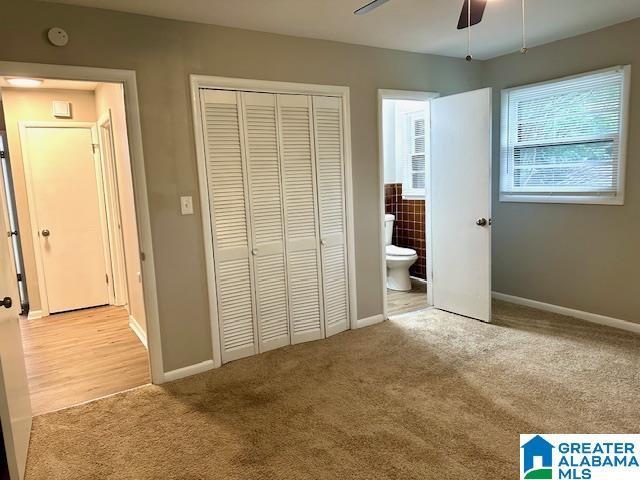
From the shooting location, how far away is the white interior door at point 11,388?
1.88m

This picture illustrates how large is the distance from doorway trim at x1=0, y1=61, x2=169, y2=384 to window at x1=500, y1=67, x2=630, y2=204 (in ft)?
11.3

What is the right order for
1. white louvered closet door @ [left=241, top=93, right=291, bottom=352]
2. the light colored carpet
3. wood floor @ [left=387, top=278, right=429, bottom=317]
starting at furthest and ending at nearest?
wood floor @ [left=387, top=278, right=429, bottom=317] → white louvered closet door @ [left=241, top=93, right=291, bottom=352] → the light colored carpet

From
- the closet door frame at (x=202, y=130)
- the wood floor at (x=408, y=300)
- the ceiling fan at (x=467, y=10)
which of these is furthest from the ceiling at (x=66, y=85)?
the wood floor at (x=408, y=300)

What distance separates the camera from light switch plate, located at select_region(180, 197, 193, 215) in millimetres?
3002

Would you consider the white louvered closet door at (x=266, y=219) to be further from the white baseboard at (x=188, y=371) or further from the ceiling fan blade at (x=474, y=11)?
the ceiling fan blade at (x=474, y=11)

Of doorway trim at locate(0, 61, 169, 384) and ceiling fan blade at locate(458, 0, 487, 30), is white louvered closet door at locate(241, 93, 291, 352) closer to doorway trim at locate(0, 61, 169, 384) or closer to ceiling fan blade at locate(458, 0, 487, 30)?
doorway trim at locate(0, 61, 169, 384)

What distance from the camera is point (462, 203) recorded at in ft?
13.0

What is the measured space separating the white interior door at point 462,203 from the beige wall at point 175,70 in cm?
86

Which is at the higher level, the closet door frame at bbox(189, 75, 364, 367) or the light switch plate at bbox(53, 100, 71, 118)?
the light switch plate at bbox(53, 100, 71, 118)

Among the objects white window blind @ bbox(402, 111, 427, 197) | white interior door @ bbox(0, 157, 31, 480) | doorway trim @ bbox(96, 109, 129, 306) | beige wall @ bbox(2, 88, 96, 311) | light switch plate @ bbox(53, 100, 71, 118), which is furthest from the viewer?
white window blind @ bbox(402, 111, 427, 197)

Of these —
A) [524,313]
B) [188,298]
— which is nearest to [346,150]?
[188,298]

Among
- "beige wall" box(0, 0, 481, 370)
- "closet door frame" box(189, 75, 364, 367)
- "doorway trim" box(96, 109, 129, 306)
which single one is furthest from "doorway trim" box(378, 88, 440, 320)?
"doorway trim" box(96, 109, 129, 306)

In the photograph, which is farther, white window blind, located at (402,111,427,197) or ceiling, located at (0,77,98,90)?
white window blind, located at (402,111,427,197)

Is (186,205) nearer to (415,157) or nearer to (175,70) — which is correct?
(175,70)
